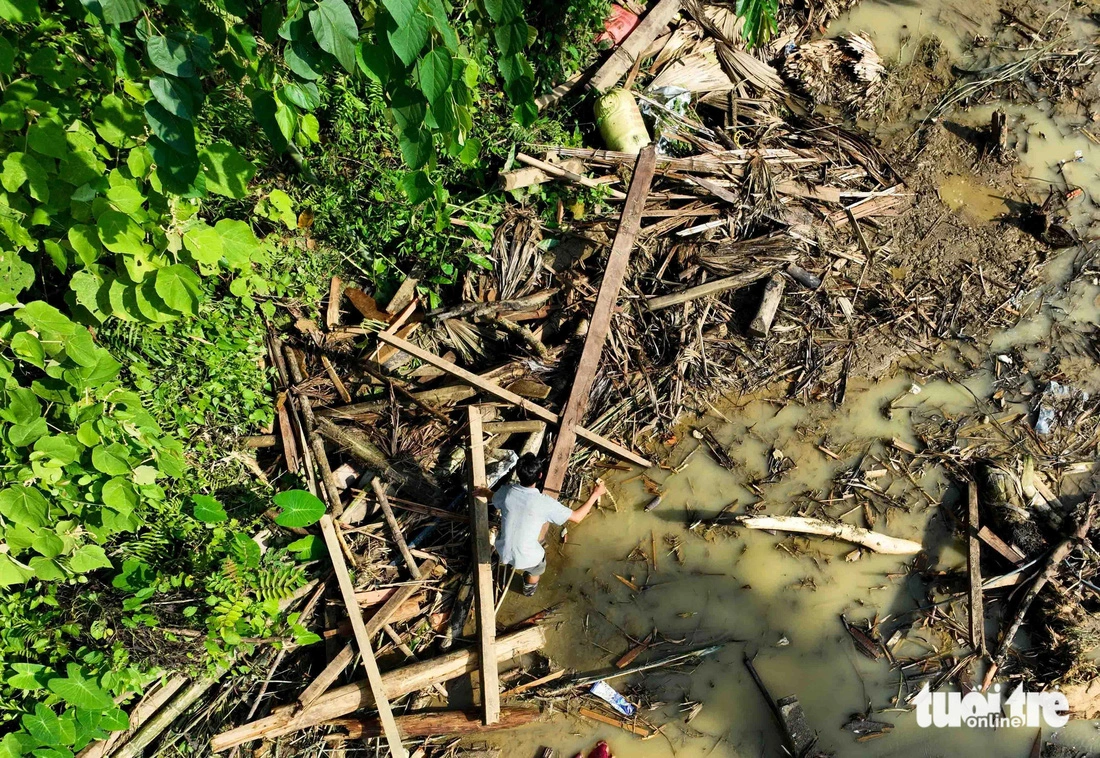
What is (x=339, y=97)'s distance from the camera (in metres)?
5.40

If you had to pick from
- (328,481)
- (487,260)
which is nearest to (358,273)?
(487,260)

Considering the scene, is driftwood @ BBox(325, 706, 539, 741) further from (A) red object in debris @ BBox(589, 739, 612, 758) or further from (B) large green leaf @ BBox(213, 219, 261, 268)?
(B) large green leaf @ BBox(213, 219, 261, 268)

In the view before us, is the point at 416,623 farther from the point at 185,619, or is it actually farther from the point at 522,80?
the point at 522,80

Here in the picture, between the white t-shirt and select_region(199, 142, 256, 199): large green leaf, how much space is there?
8.93 feet

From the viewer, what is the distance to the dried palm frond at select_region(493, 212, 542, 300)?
19.0 feet

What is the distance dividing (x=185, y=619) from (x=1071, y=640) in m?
6.67

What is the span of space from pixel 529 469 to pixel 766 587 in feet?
7.09

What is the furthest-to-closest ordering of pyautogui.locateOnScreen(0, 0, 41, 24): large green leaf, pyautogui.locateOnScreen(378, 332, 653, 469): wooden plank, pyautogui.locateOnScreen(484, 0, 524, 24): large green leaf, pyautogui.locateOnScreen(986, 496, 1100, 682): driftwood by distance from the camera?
pyautogui.locateOnScreen(378, 332, 653, 469): wooden plank < pyautogui.locateOnScreen(986, 496, 1100, 682): driftwood < pyautogui.locateOnScreen(0, 0, 41, 24): large green leaf < pyautogui.locateOnScreen(484, 0, 524, 24): large green leaf

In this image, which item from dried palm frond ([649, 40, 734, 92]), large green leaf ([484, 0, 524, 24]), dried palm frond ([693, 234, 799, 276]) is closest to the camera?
large green leaf ([484, 0, 524, 24])

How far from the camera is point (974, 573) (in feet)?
17.5

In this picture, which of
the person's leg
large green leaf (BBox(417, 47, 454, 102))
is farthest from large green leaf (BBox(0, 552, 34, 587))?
large green leaf (BBox(417, 47, 454, 102))

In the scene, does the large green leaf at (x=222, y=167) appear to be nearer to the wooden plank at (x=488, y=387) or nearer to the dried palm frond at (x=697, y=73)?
the wooden plank at (x=488, y=387)

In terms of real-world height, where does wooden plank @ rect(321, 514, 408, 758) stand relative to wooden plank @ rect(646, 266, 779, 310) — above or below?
below

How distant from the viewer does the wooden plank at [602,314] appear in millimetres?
5398
